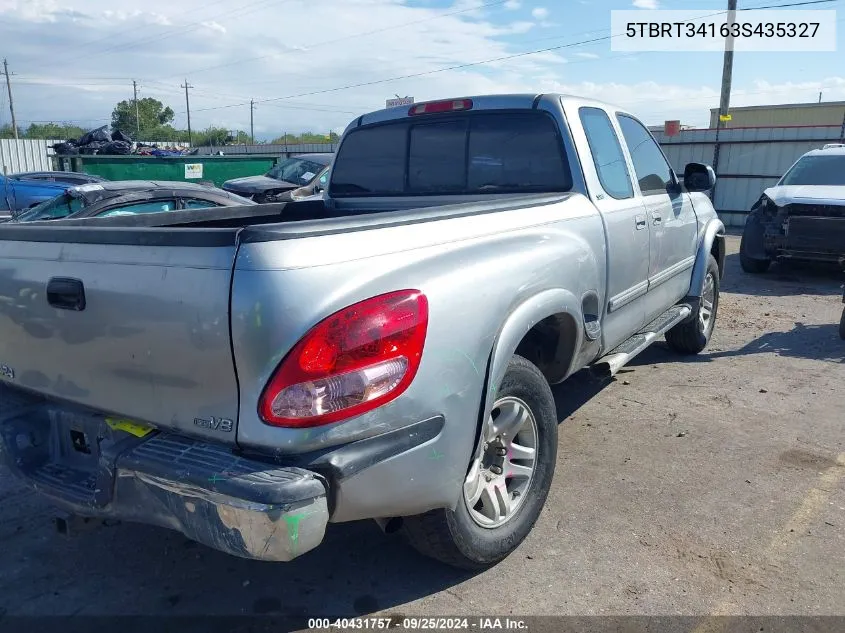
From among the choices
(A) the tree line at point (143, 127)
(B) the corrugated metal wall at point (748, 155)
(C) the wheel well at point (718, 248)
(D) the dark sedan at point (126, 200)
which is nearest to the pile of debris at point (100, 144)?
(D) the dark sedan at point (126, 200)

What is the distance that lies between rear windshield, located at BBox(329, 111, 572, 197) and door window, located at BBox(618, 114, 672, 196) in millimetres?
875

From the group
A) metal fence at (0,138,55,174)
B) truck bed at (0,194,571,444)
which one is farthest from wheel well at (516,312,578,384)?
metal fence at (0,138,55,174)

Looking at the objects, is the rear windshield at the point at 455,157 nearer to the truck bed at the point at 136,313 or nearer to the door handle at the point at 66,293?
the truck bed at the point at 136,313

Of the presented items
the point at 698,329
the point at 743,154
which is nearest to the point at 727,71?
the point at 743,154

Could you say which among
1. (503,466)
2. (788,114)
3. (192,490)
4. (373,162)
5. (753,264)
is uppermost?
(788,114)

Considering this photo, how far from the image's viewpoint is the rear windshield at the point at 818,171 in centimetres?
1003

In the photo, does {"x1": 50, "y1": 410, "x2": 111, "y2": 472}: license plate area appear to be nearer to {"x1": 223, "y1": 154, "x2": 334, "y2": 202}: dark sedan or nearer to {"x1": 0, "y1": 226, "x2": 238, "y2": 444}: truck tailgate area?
{"x1": 0, "y1": 226, "x2": 238, "y2": 444}: truck tailgate area

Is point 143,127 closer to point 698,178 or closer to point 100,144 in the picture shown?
point 100,144

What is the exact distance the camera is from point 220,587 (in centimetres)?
299

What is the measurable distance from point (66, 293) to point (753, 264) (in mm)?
9914

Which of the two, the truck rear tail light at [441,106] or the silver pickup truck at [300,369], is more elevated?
the truck rear tail light at [441,106]

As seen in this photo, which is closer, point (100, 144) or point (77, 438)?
point (77, 438)

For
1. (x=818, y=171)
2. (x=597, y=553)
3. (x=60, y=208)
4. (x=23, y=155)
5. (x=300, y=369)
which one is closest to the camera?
(x=300, y=369)

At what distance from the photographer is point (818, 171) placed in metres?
10.2
